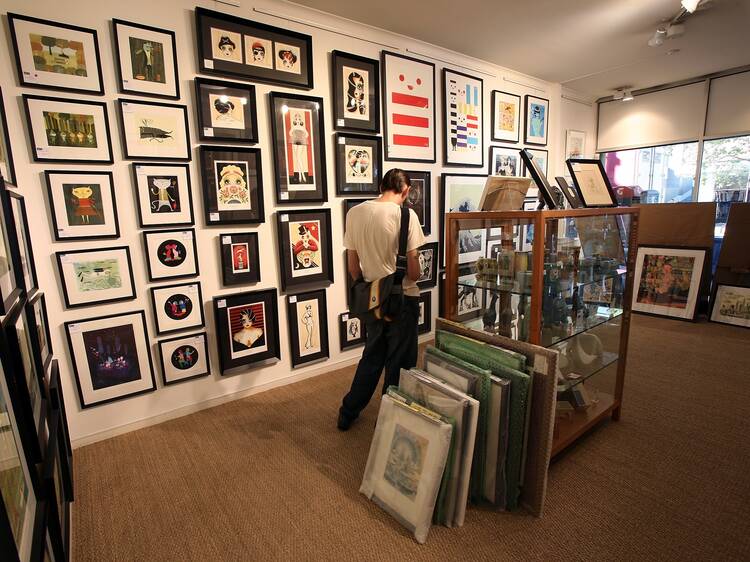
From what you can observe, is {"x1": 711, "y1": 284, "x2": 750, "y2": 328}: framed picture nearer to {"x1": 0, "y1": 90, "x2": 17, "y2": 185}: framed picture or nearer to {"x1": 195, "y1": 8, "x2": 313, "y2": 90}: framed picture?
{"x1": 195, "y1": 8, "x2": 313, "y2": 90}: framed picture

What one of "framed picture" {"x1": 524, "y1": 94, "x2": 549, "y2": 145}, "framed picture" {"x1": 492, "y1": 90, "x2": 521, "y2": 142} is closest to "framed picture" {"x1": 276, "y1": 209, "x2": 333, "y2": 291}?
"framed picture" {"x1": 492, "y1": 90, "x2": 521, "y2": 142}

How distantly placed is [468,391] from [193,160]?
2229mm

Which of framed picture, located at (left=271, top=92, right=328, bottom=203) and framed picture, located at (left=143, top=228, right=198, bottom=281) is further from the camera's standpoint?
framed picture, located at (left=271, top=92, right=328, bottom=203)

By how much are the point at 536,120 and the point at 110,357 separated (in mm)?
4971

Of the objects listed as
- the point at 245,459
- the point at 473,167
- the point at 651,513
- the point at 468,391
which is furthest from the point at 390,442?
the point at 473,167

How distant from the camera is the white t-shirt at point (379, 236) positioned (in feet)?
7.37

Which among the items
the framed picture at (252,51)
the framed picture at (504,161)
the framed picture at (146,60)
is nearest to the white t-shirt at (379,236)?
the framed picture at (252,51)

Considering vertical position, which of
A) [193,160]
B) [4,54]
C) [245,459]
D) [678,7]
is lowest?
[245,459]

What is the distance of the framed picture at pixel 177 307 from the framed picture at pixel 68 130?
852 mm

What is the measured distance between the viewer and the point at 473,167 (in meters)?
4.33

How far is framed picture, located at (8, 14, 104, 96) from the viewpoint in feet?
6.81

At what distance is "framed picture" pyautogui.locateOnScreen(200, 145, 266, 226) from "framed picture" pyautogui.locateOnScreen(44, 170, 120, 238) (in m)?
0.55

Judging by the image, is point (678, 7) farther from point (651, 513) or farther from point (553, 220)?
point (651, 513)

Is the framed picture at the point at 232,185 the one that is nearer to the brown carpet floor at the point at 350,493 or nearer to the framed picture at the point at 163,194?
the framed picture at the point at 163,194
